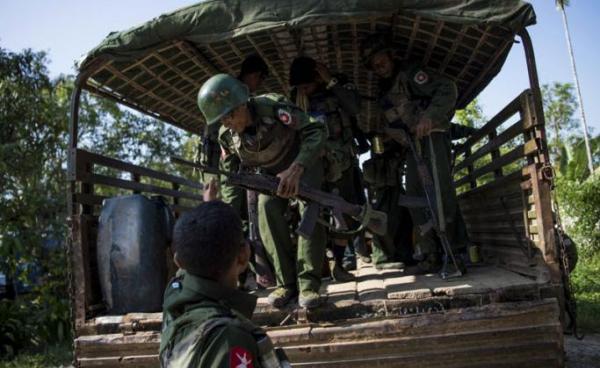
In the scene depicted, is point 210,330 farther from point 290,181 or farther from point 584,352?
point 584,352

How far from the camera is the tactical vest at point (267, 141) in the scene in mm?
3480

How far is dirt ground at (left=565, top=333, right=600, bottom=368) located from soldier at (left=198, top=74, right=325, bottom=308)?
2516 millimetres

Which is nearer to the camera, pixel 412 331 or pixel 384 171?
pixel 412 331

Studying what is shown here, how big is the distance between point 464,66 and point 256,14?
79.4 inches

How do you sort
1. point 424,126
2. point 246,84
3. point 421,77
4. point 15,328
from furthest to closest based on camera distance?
point 15,328
point 246,84
point 421,77
point 424,126

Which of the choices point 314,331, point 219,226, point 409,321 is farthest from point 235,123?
point 219,226

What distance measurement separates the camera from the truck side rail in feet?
10.4

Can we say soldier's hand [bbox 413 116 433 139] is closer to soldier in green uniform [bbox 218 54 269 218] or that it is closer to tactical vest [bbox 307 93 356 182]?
tactical vest [bbox 307 93 356 182]

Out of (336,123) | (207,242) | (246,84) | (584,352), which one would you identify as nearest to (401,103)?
(336,123)

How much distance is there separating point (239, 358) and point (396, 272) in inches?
122

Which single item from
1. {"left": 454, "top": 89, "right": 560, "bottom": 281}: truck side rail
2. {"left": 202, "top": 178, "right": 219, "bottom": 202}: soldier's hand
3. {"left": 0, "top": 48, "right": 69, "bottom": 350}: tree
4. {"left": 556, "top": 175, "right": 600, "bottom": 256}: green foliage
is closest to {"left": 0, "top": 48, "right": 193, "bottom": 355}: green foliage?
{"left": 0, "top": 48, "right": 69, "bottom": 350}: tree

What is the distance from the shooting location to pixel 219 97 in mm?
3189

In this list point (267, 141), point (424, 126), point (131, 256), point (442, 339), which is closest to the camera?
point (442, 339)

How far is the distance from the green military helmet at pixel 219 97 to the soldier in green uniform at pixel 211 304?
156 centimetres
